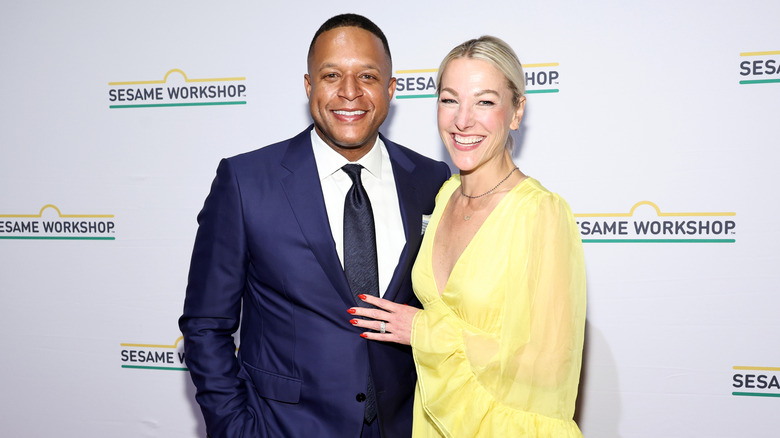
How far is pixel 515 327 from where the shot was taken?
1.51 meters

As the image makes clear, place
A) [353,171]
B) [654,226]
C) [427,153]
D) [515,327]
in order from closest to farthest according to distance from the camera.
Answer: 1. [515,327]
2. [353,171]
3. [654,226]
4. [427,153]

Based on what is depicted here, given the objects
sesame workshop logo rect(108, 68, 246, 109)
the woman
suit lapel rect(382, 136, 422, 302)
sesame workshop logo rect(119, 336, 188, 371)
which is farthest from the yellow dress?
sesame workshop logo rect(119, 336, 188, 371)

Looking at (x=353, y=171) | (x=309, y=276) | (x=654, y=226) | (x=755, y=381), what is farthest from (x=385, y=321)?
(x=755, y=381)

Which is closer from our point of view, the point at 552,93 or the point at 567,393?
the point at 567,393

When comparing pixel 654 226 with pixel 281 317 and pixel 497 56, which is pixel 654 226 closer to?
pixel 497 56

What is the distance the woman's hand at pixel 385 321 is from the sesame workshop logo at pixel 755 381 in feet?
6.30

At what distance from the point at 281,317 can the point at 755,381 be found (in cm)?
233

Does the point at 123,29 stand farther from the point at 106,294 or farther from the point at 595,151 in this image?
the point at 595,151

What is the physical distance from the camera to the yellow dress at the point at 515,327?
1.50 metres

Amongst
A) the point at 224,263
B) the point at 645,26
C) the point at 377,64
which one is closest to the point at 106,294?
the point at 224,263

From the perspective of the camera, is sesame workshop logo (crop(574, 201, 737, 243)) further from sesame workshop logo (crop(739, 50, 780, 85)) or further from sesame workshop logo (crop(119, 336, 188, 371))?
sesame workshop logo (crop(119, 336, 188, 371))

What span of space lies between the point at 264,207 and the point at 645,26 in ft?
6.54

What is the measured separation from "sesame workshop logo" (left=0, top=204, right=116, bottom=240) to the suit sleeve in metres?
1.60

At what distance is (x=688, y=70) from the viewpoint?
2.58m
